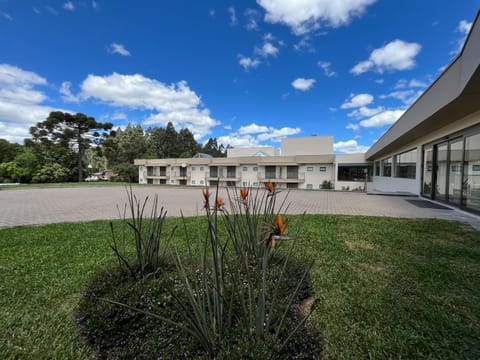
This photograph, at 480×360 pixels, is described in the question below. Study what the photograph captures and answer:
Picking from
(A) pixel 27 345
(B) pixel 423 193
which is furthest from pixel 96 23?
(B) pixel 423 193

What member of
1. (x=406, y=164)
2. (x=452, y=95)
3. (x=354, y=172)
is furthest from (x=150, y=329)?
(x=354, y=172)

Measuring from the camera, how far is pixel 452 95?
4.96 meters

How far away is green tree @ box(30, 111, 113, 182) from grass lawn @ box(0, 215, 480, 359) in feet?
97.0

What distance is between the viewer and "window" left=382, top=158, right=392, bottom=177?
15984mm

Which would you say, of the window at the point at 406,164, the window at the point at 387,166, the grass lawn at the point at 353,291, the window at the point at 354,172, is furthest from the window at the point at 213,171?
the grass lawn at the point at 353,291

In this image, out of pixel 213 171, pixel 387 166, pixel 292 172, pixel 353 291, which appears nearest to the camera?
pixel 353 291

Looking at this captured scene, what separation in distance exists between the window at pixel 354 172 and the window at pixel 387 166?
443cm

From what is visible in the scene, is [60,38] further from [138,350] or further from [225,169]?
[225,169]

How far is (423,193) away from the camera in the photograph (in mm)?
10281

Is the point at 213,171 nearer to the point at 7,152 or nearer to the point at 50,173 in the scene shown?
the point at 50,173

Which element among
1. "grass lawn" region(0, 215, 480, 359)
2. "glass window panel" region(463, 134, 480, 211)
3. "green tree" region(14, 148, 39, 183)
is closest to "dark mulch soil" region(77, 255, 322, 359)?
"grass lawn" region(0, 215, 480, 359)

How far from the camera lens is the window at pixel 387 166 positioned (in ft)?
52.4

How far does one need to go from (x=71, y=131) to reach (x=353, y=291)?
115ft

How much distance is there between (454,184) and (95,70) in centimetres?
2362
